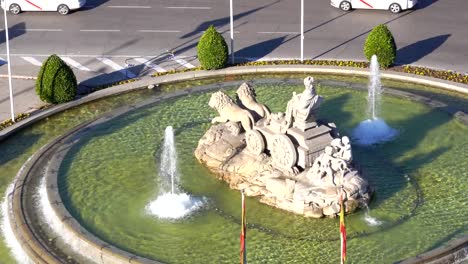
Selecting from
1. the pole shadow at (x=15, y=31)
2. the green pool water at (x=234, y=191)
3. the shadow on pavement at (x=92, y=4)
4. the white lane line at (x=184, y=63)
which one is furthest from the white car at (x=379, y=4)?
the pole shadow at (x=15, y=31)

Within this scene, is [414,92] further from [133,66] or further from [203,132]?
[133,66]

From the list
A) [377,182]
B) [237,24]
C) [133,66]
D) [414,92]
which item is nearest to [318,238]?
[377,182]

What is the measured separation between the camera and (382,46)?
44750 mm

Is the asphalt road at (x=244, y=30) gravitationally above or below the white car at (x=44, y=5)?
below

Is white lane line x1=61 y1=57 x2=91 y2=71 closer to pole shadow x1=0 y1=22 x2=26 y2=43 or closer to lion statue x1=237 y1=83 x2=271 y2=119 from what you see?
pole shadow x1=0 y1=22 x2=26 y2=43

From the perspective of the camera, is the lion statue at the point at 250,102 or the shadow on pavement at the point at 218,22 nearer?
the lion statue at the point at 250,102

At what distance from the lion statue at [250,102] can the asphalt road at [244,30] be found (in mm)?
12778

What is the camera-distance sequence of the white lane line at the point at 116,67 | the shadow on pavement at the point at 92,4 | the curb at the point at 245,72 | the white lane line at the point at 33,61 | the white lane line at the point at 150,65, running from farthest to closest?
the shadow on pavement at the point at 92,4
the white lane line at the point at 33,61
the white lane line at the point at 150,65
the white lane line at the point at 116,67
the curb at the point at 245,72

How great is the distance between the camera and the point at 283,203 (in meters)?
32.5

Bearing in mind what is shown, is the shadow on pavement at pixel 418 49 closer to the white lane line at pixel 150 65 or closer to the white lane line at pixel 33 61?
the white lane line at pixel 150 65

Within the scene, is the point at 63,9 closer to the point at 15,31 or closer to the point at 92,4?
the point at 92,4

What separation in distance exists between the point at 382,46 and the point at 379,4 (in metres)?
8.91

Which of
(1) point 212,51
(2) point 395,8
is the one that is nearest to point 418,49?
(2) point 395,8

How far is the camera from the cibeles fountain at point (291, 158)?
3180cm
